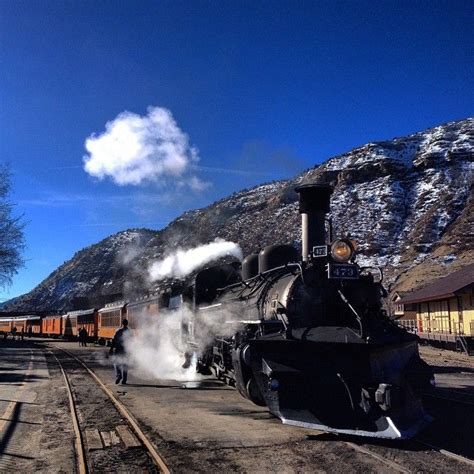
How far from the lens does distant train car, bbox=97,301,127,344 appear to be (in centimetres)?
2559

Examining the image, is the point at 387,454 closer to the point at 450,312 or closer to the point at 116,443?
the point at 116,443

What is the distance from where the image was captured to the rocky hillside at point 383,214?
5878cm

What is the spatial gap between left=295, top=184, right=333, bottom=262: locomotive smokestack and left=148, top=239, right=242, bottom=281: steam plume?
23.6ft

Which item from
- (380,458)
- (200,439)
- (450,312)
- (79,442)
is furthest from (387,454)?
(450,312)

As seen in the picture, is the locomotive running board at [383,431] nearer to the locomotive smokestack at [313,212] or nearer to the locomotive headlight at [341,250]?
the locomotive headlight at [341,250]

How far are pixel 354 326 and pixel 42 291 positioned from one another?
145663 millimetres

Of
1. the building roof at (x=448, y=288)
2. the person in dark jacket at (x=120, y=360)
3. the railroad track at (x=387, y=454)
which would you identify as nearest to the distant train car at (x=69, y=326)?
the building roof at (x=448, y=288)

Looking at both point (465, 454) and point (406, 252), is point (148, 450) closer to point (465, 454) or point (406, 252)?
point (465, 454)

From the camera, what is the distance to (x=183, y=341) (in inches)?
551

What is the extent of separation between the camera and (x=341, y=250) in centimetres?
839

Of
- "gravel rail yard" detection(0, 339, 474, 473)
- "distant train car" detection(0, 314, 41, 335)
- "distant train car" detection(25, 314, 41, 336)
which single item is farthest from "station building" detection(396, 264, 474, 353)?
"distant train car" detection(0, 314, 41, 335)

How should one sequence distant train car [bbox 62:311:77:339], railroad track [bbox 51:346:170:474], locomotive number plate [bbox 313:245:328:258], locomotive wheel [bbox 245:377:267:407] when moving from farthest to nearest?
distant train car [bbox 62:311:77:339], locomotive number plate [bbox 313:245:328:258], locomotive wheel [bbox 245:377:267:407], railroad track [bbox 51:346:170:474]

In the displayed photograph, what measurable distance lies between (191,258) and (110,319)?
1152 centimetres

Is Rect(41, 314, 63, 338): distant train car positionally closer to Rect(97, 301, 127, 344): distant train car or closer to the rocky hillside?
the rocky hillside
